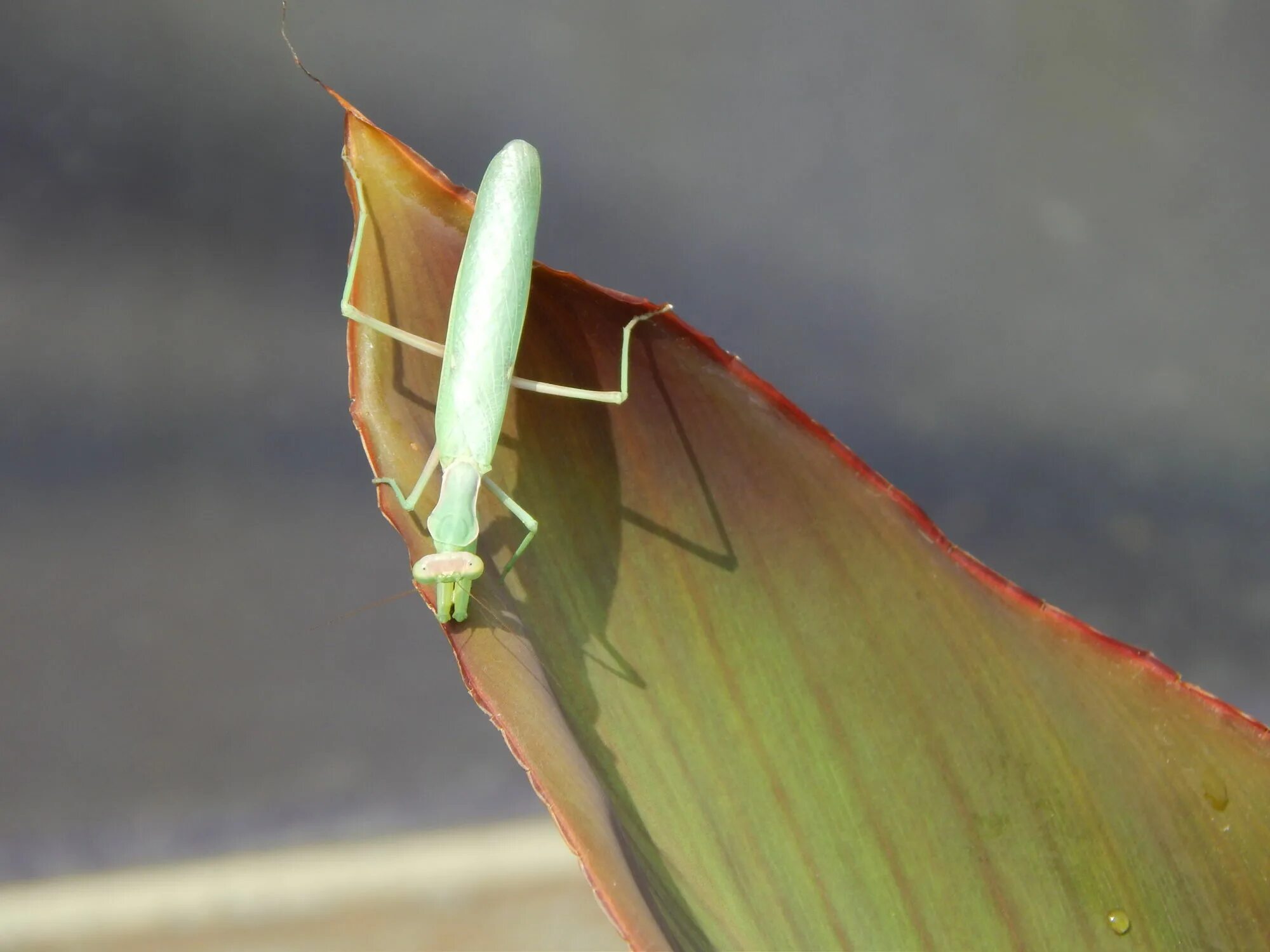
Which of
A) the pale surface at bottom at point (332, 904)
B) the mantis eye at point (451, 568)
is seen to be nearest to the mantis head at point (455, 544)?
the mantis eye at point (451, 568)

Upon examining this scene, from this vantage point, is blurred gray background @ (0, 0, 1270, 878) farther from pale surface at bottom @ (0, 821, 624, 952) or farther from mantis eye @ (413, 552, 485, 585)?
mantis eye @ (413, 552, 485, 585)

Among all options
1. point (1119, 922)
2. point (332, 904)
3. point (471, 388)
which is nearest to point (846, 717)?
point (1119, 922)

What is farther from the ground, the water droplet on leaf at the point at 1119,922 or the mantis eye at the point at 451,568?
the mantis eye at the point at 451,568

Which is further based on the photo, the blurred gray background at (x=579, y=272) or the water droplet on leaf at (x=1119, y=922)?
the blurred gray background at (x=579, y=272)

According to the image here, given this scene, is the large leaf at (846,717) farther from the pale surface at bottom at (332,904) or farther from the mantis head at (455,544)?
the pale surface at bottom at (332,904)

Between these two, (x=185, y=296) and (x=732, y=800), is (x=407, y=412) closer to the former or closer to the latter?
(x=732, y=800)

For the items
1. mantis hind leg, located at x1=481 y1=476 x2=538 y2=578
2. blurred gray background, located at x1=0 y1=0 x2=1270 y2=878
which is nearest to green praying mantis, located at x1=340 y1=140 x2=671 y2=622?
mantis hind leg, located at x1=481 y1=476 x2=538 y2=578

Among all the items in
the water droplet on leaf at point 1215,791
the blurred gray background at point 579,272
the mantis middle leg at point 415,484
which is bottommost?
the water droplet on leaf at point 1215,791

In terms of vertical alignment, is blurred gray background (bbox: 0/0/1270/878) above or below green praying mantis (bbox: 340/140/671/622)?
above
